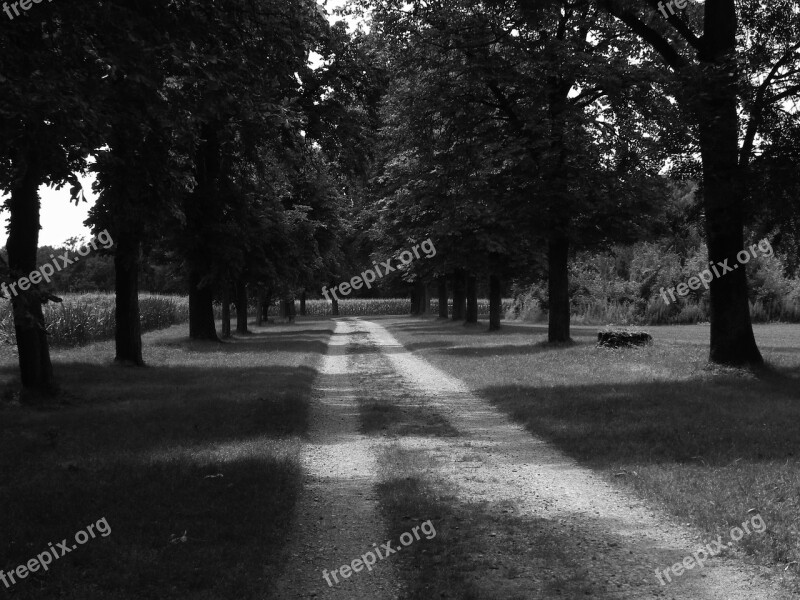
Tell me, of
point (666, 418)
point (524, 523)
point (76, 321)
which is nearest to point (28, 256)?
point (524, 523)

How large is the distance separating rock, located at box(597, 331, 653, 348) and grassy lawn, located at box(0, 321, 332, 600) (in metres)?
10.4

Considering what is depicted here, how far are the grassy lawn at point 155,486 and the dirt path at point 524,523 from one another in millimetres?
448

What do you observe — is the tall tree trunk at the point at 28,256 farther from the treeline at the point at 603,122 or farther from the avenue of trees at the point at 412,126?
the treeline at the point at 603,122

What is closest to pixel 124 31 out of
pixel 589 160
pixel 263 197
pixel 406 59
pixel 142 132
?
pixel 142 132

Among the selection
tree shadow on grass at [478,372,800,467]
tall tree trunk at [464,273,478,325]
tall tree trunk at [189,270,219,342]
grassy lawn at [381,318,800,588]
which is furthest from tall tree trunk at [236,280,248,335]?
tree shadow on grass at [478,372,800,467]

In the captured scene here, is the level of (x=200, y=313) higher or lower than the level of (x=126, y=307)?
lower

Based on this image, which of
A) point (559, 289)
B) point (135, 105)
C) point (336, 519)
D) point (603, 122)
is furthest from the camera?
point (559, 289)

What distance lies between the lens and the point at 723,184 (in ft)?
46.8

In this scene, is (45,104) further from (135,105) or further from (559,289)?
(559,289)

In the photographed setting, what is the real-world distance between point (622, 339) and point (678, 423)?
11461 millimetres

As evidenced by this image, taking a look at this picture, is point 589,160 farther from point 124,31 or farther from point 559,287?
point 124,31

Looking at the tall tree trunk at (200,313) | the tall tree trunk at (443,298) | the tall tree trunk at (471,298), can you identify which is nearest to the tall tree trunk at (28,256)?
the tall tree trunk at (200,313)

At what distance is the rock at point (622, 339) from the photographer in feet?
69.6

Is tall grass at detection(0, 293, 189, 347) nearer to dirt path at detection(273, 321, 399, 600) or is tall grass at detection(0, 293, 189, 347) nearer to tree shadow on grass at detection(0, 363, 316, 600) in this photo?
tree shadow on grass at detection(0, 363, 316, 600)
